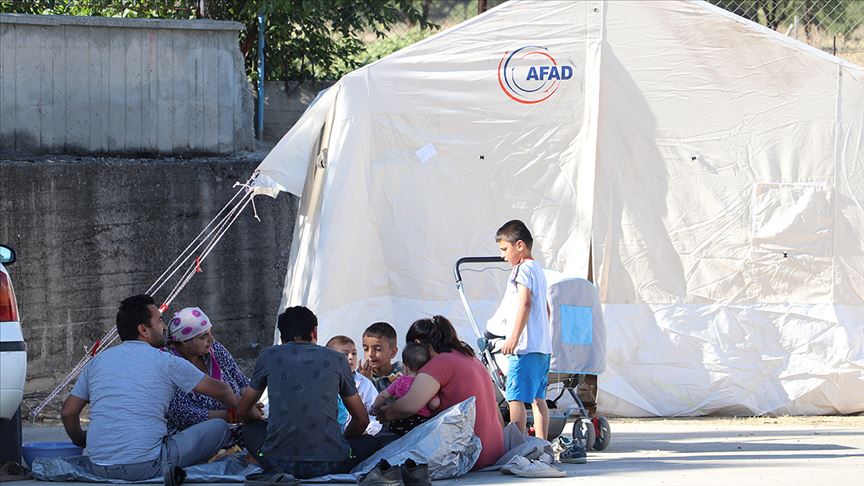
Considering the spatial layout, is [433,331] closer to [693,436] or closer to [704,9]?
[693,436]

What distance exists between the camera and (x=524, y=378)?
800 cm

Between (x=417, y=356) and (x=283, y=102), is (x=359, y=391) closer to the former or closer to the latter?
(x=417, y=356)

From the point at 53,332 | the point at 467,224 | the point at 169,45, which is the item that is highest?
the point at 169,45

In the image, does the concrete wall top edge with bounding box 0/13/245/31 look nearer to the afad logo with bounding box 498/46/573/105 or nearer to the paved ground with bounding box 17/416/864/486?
the afad logo with bounding box 498/46/573/105

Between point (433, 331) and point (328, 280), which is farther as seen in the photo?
point (328, 280)

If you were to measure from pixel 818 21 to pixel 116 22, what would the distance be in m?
7.43

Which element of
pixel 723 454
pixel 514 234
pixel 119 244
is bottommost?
pixel 723 454

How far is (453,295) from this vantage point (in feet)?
35.1

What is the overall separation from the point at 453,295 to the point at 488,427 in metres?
3.38

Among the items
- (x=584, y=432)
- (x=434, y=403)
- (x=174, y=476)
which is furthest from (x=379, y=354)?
(x=174, y=476)

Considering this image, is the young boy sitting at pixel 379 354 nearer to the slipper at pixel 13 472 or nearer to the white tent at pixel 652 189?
the slipper at pixel 13 472

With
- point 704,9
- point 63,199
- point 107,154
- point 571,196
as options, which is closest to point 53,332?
point 63,199

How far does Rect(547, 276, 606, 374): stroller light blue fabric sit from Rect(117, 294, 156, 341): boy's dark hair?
2.94 meters

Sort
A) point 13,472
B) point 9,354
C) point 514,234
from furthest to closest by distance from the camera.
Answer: point 514,234 < point 13,472 < point 9,354
